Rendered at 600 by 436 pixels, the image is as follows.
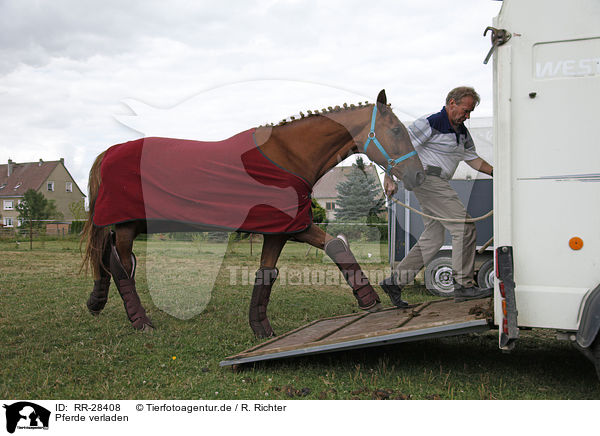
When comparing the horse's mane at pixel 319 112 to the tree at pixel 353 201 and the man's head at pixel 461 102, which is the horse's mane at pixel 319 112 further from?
the tree at pixel 353 201

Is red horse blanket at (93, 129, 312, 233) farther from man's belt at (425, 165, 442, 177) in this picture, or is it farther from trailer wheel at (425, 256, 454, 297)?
trailer wheel at (425, 256, 454, 297)

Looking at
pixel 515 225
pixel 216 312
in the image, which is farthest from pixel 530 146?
pixel 216 312

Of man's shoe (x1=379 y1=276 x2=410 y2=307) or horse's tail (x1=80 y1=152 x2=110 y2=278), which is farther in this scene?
horse's tail (x1=80 y1=152 x2=110 y2=278)

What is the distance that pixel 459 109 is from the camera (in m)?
3.98

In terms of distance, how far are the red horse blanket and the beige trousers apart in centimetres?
110

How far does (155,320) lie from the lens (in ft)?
18.1

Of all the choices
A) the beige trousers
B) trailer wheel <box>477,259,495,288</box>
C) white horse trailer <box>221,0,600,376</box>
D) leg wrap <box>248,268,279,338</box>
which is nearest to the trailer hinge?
white horse trailer <box>221,0,600,376</box>

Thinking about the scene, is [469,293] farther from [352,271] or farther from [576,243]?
[576,243]

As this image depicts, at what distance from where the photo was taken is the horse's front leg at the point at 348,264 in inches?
156

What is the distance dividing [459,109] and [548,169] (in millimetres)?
1272

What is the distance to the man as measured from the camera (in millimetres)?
4023

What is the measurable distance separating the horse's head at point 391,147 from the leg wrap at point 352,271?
795 mm
